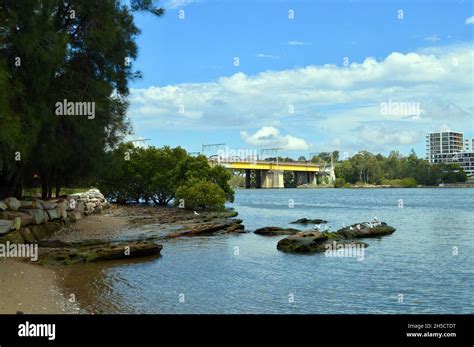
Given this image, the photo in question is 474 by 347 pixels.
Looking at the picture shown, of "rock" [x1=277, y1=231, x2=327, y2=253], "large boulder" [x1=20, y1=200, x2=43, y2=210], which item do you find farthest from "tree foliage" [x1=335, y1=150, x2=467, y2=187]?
"large boulder" [x1=20, y1=200, x2=43, y2=210]

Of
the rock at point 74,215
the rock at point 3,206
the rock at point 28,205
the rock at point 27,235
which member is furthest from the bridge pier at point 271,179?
the rock at point 3,206

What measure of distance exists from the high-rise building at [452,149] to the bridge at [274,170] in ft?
104

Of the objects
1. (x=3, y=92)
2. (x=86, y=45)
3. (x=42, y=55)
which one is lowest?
(x=3, y=92)

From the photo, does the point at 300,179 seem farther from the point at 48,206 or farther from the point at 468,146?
the point at 48,206

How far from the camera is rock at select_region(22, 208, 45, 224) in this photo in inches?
992

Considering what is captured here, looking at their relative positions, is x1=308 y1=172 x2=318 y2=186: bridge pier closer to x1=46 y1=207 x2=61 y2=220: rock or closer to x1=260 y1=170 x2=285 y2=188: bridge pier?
x1=260 y1=170 x2=285 y2=188: bridge pier

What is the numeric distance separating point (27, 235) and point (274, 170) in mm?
110249

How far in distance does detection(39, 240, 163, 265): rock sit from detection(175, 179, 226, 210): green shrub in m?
37.6

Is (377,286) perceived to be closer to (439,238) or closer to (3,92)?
(3,92)

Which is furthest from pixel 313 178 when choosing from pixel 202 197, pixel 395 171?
pixel 202 197
